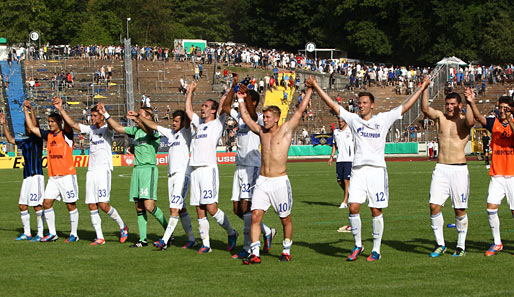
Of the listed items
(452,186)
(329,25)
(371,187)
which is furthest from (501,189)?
(329,25)

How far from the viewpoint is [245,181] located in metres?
13.3

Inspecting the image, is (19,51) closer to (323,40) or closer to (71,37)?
(71,37)

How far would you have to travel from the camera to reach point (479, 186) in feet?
91.6

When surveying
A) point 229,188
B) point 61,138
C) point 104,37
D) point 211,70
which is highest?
point 104,37

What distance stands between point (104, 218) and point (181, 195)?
21.4 ft

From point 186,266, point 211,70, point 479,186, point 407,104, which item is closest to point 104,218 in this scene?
point 186,266

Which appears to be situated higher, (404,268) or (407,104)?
(407,104)

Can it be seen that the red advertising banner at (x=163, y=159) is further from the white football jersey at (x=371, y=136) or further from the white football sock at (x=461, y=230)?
the white football sock at (x=461, y=230)

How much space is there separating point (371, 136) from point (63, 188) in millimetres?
6385

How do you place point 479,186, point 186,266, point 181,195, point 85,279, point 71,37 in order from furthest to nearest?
point 71,37 < point 479,186 < point 181,195 < point 186,266 < point 85,279

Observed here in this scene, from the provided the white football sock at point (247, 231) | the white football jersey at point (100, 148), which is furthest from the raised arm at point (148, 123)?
the white football sock at point (247, 231)

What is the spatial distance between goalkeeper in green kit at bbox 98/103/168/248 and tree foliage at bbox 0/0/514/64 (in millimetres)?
71959

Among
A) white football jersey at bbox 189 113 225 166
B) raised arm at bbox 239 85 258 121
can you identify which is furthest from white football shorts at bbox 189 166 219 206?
raised arm at bbox 239 85 258 121

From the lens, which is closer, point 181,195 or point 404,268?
point 404,268
